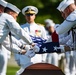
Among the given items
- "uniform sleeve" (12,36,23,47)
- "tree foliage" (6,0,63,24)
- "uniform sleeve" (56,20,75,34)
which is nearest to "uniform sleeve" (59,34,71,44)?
"uniform sleeve" (12,36,23,47)

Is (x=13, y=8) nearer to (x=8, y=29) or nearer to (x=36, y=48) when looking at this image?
(x=8, y=29)

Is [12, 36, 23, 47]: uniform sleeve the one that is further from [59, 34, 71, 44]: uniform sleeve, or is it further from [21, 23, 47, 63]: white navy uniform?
[21, 23, 47, 63]: white navy uniform

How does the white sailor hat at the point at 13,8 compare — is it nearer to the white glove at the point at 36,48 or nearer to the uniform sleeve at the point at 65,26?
the white glove at the point at 36,48

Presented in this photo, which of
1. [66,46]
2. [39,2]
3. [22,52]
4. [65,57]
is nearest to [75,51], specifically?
[66,46]

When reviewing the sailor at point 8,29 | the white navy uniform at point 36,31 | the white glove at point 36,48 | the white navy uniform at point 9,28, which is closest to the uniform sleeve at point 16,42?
the sailor at point 8,29

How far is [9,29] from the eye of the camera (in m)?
14.4

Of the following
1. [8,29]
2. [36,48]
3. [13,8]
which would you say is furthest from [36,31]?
[36,48]

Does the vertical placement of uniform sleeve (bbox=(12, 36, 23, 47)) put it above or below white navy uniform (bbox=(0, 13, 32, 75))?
below

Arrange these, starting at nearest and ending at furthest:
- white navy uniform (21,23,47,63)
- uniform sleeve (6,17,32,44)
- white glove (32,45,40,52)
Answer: white glove (32,45,40,52) < uniform sleeve (6,17,32,44) < white navy uniform (21,23,47,63)

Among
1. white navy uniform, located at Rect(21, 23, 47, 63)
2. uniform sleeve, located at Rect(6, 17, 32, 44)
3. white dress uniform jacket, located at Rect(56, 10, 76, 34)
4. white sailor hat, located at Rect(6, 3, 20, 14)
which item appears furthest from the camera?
white navy uniform, located at Rect(21, 23, 47, 63)

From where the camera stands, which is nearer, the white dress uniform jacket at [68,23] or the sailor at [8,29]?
the white dress uniform jacket at [68,23]

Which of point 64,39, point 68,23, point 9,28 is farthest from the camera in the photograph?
point 64,39

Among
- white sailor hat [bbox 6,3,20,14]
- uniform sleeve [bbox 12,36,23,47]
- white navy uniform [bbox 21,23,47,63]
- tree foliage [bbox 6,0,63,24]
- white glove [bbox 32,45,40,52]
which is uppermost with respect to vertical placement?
tree foliage [bbox 6,0,63,24]

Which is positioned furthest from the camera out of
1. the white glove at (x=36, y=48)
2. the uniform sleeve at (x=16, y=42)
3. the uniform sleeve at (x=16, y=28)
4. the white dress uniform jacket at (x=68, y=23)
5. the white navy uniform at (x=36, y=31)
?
the white navy uniform at (x=36, y=31)
